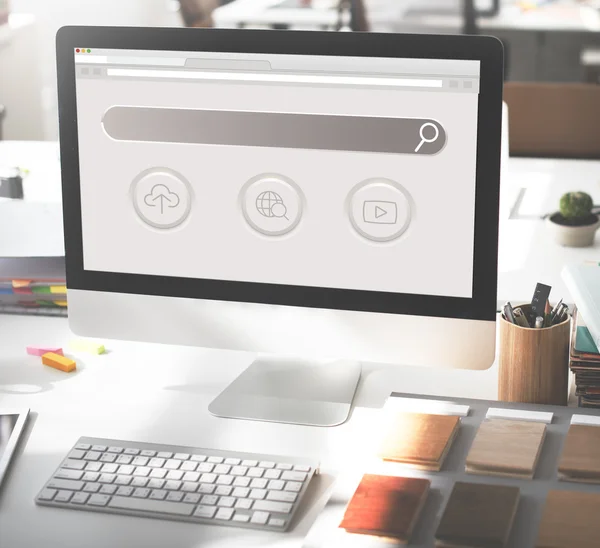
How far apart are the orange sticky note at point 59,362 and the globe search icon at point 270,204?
387 mm

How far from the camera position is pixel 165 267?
116 cm

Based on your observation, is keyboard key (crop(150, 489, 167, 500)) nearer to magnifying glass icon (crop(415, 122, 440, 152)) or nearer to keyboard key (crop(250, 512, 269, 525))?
keyboard key (crop(250, 512, 269, 525))

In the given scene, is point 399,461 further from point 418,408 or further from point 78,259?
point 78,259

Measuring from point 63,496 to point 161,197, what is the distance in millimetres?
367

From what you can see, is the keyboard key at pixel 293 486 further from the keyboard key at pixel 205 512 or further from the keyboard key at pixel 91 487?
the keyboard key at pixel 91 487

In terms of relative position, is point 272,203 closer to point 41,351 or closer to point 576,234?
point 41,351

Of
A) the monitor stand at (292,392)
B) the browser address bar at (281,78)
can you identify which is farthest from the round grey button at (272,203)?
the monitor stand at (292,392)

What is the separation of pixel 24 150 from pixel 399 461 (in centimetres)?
152

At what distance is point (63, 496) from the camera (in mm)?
975

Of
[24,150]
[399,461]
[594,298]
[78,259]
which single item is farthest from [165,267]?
[24,150]

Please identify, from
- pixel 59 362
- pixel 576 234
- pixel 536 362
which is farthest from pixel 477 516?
pixel 576 234

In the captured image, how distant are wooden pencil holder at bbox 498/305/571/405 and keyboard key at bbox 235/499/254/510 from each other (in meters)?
0.37

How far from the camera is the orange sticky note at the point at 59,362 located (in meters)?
1.30

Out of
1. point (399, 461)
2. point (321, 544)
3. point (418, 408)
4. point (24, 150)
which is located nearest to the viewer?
point (321, 544)
